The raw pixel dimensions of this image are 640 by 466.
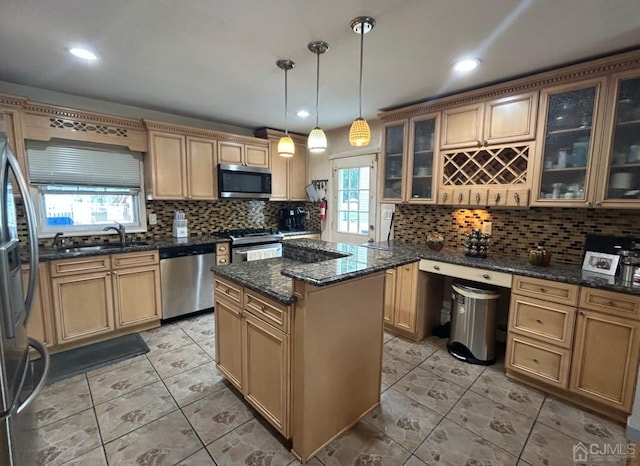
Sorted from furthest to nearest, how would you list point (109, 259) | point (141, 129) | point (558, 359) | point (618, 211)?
point (141, 129) → point (109, 259) → point (618, 211) → point (558, 359)

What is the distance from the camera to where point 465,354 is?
2.66 meters

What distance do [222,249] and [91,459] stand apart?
2263mm

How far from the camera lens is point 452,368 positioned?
8.30 feet

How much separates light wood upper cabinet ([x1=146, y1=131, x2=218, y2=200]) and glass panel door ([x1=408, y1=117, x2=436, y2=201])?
249cm

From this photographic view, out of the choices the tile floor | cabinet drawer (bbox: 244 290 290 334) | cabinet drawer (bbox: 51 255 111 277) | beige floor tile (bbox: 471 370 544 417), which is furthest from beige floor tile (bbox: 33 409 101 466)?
beige floor tile (bbox: 471 370 544 417)

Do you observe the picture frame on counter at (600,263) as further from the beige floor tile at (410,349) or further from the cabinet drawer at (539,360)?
the beige floor tile at (410,349)

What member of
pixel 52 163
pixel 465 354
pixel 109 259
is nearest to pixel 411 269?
pixel 465 354

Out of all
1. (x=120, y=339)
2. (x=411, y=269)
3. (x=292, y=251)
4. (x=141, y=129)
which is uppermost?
(x=141, y=129)

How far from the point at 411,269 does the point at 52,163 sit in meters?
3.78

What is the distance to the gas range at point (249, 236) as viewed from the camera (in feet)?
12.3

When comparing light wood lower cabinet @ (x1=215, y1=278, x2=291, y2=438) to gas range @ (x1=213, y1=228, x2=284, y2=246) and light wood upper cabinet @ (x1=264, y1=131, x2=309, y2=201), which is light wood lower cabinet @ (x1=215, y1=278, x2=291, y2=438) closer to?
gas range @ (x1=213, y1=228, x2=284, y2=246)

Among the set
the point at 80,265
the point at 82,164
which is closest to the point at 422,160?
the point at 80,265

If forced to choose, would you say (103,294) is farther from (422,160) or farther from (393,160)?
(422,160)

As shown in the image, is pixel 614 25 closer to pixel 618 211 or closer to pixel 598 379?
pixel 618 211
